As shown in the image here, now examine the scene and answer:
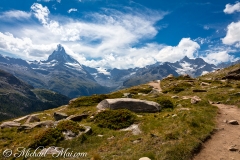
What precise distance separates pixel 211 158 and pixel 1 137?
20.4 meters

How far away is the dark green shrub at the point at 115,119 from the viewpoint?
21.2 metres

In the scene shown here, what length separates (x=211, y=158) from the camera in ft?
43.5

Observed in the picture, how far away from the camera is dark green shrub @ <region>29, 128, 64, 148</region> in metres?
16.7

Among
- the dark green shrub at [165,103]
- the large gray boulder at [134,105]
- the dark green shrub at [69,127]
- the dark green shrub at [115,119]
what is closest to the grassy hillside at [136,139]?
the dark green shrub at [115,119]

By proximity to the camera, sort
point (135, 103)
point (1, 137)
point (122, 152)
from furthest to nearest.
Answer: point (135, 103), point (1, 137), point (122, 152)

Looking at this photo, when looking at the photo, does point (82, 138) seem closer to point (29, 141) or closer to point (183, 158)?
point (29, 141)

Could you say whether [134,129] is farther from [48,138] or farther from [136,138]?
[48,138]

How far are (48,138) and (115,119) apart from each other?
7530 mm

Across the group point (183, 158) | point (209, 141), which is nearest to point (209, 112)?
point (209, 141)

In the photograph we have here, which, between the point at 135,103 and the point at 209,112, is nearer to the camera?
the point at 209,112

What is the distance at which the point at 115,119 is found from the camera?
72.3 feet

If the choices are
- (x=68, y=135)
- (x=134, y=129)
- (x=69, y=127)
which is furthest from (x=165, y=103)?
(x=68, y=135)

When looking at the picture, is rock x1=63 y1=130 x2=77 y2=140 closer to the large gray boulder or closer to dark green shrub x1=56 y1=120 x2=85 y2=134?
dark green shrub x1=56 y1=120 x2=85 y2=134

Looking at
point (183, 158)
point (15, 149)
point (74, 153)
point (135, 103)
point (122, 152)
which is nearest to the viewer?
point (183, 158)
